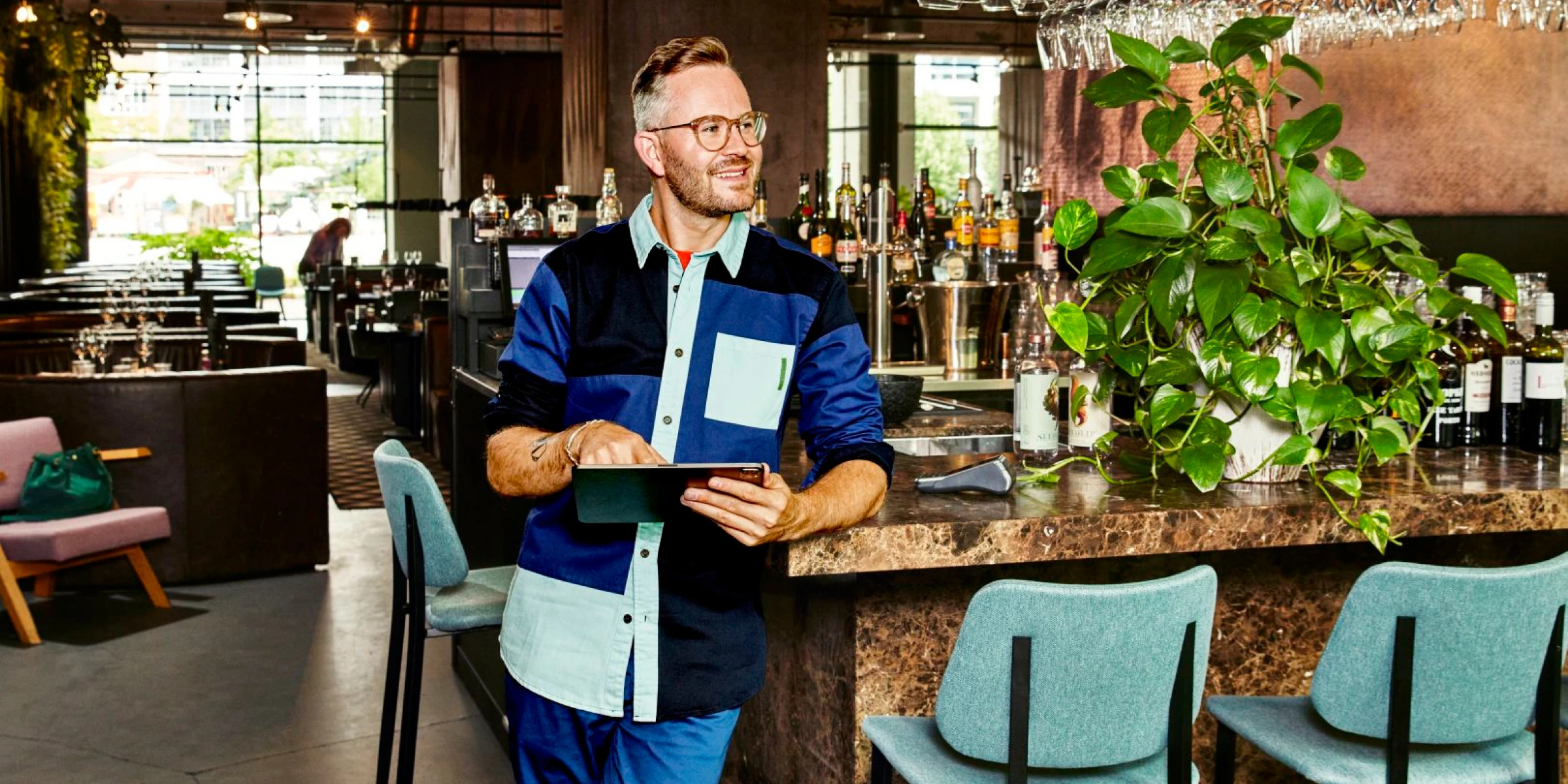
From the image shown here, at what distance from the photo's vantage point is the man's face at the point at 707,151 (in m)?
1.93

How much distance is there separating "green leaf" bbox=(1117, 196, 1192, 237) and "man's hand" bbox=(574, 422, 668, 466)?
3.06 ft

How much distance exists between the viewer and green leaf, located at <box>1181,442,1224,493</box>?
2.32 metres

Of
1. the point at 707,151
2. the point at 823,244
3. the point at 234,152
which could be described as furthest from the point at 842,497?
the point at 234,152

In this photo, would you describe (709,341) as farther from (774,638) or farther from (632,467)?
(774,638)

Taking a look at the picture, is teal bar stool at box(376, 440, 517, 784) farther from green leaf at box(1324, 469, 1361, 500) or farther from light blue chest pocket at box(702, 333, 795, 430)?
green leaf at box(1324, 469, 1361, 500)

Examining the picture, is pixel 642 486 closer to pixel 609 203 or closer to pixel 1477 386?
pixel 1477 386

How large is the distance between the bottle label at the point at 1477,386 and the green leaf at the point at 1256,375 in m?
0.78

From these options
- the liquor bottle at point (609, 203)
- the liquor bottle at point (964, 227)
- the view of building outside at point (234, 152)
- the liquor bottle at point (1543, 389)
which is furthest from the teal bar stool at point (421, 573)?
the view of building outside at point (234, 152)

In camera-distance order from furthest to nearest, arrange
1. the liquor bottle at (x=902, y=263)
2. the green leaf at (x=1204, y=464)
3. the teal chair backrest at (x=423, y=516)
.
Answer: the liquor bottle at (x=902, y=263) < the teal chair backrest at (x=423, y=516) < the green leaf at (x=1204, y=464)

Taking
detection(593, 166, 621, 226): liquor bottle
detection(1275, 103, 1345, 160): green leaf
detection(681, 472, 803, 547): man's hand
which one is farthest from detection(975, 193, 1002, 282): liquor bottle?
detection(681, 472, 803, 547): man's hand

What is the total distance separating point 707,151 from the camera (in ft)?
6.37

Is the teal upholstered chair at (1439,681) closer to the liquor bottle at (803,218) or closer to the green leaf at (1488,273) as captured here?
the green leaf at (1488,273)

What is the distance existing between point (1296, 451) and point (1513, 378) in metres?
0.82

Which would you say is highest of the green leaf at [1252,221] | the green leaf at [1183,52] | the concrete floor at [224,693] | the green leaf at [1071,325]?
the green leaf at [1183,52]
